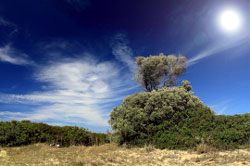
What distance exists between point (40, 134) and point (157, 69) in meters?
14.7

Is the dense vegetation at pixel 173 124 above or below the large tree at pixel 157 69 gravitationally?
below

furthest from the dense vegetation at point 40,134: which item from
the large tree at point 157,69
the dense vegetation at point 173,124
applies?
the large tree at point 157,69

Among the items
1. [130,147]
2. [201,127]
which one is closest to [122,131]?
[130,147]

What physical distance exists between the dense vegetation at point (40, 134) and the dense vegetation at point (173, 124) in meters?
2.92

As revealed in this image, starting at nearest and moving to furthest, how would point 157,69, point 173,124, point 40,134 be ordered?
point 173,124
point 40,134
point 157,69

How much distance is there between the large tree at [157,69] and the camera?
854 inches

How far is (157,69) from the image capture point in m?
21.8

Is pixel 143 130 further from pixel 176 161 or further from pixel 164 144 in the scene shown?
pixel 176 161

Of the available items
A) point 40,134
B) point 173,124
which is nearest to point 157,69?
point 173,124

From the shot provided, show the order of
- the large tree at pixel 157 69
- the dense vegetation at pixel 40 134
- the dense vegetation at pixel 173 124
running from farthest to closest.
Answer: the large tree at pixel 157 69, the dense vegetation at pixel 40 134, the dense vegetation at pixel 173 124

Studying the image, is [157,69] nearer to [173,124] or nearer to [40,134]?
[173,124]

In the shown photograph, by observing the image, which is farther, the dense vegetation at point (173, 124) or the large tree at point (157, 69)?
the large tree at point (157, 69)

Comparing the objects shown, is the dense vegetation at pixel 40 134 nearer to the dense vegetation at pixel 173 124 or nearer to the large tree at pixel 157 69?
the dense vegetation at pixel 173 124

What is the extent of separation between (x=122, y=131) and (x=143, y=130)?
1.62 metres
